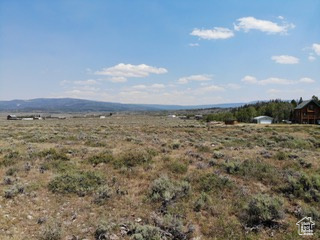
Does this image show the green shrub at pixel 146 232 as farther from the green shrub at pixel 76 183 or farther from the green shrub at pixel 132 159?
the green shrub at pixel 132 159

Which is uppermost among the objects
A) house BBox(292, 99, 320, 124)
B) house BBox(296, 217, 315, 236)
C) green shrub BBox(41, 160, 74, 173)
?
house BBox(292, 99, 320, 124)

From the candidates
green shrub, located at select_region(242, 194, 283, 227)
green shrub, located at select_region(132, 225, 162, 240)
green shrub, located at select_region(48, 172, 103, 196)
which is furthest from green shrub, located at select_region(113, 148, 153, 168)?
green shrub, located at select_region(242, 194, 283, 227)

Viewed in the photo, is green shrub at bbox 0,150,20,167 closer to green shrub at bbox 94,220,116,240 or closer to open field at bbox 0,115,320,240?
open field at bbox 0,115,320,240

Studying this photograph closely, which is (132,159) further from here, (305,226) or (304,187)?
(305,226)

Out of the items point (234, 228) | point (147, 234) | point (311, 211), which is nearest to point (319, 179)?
point (311, 211)

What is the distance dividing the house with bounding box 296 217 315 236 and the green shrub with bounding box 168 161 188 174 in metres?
4.47

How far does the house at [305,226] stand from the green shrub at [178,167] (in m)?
4.47

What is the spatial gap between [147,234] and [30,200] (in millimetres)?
3969

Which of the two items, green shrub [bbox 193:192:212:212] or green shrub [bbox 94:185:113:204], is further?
green shrub [bbox 94:185:113:204]

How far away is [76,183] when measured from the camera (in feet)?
28.0

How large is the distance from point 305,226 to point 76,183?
22.8 feet

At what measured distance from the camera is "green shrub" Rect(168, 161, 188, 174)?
10156 mm

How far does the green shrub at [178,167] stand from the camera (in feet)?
33.3

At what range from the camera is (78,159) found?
1212 cm
